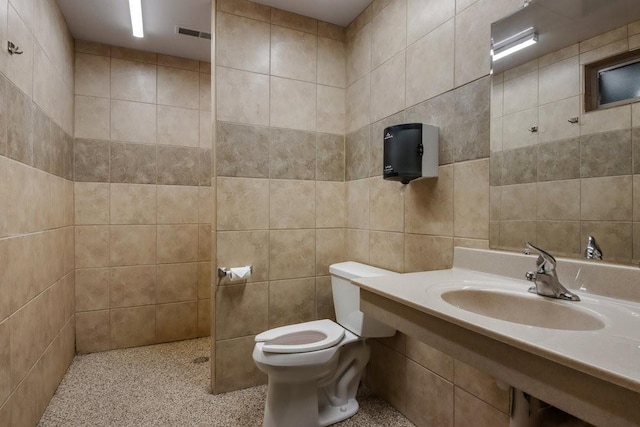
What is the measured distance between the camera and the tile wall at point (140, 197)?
8.43ft

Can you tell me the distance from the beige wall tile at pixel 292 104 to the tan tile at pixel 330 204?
414 mm

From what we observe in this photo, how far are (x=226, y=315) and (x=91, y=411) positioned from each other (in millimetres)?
870

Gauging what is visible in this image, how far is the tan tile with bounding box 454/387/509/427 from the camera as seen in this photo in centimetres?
133

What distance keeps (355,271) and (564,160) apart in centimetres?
115

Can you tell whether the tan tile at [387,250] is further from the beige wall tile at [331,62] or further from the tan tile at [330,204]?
the beige wall tile at [331,62]

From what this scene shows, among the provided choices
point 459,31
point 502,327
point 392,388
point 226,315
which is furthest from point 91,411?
point 459,31

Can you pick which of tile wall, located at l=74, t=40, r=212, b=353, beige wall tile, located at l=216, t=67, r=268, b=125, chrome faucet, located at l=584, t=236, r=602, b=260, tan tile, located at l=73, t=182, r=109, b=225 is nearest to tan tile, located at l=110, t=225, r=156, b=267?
tile wall, located at l=74, t=40, r=212, b=353

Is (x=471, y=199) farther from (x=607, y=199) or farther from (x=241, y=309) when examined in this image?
(x=241, y=309)

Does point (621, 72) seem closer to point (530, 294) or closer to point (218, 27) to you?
point (530, 294)

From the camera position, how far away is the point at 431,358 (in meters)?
1.64

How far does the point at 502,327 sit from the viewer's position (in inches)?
30.4

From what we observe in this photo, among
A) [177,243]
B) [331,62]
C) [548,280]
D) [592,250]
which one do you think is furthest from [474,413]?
[177,243]

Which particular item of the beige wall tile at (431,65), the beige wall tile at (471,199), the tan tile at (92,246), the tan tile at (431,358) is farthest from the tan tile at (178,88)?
the tan tile at (431,358)

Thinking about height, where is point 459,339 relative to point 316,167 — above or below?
below
